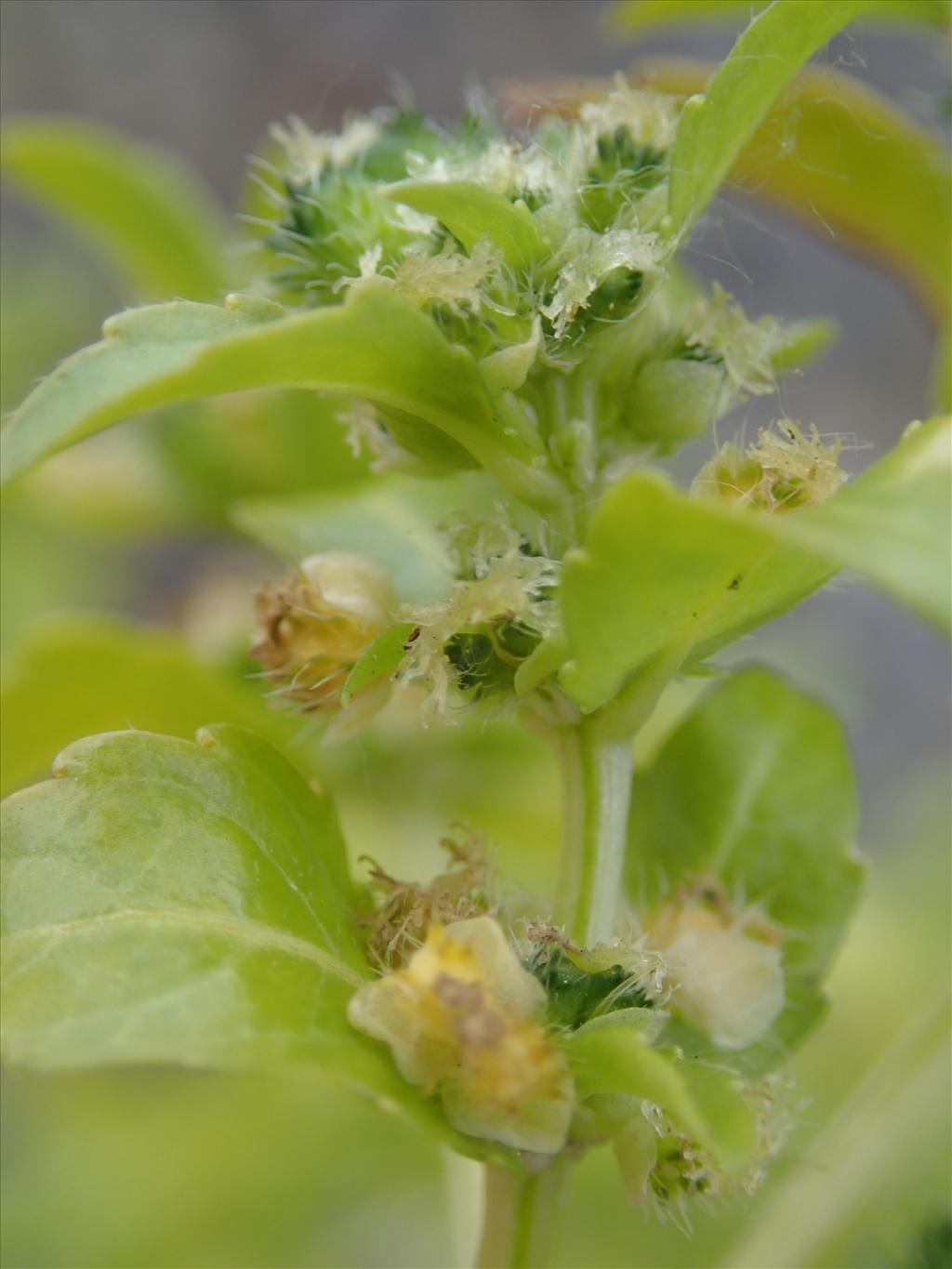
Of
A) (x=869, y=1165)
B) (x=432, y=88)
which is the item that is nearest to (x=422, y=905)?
(x=869, y=1165)

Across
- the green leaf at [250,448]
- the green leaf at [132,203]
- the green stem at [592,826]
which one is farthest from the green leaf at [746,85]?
the green leaf at [132,203]

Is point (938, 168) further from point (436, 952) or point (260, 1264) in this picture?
point (260, 1264)

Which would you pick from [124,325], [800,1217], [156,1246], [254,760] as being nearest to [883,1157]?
[800,1217]

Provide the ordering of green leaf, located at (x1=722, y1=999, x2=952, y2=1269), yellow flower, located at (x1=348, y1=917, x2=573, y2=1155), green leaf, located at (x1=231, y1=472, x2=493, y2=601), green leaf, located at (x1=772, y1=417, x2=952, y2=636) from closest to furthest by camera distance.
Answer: green leaf, located at (x1=772, y1=417, x2=952, y2=636) < yellow flower, located at (x1=348, y1=917, x2=573, y2=1155) < green leaf, located at (x1=722, y1=999, x2=952, y2=1269) < green leaf, located at (x1=231, y1=472, x2=493, y2=601)

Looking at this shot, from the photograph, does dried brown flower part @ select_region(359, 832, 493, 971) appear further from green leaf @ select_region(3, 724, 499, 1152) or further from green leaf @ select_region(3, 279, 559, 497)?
green leaf @ select_region(3, 279, 559, 497)

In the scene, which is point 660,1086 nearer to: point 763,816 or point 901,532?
point 901,532

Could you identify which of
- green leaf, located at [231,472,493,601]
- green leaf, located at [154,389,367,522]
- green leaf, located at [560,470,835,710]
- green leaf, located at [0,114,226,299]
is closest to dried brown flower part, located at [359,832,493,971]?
green leaf, located at [560,470,835,710]
